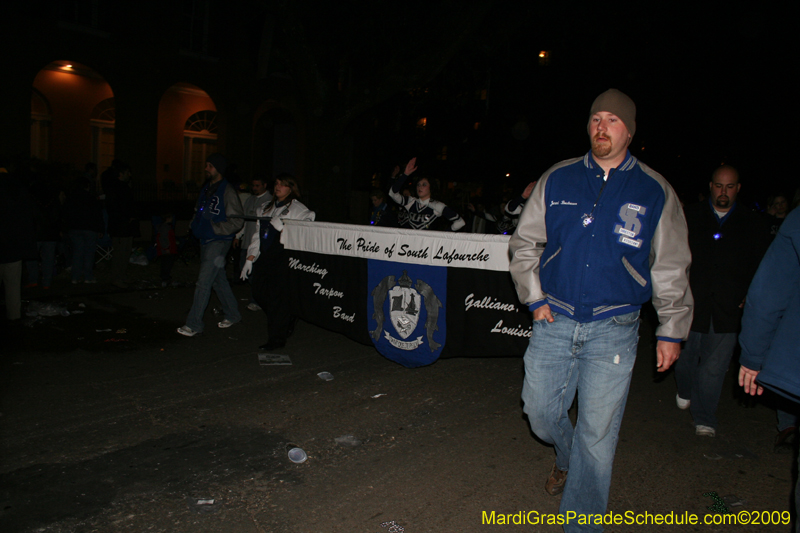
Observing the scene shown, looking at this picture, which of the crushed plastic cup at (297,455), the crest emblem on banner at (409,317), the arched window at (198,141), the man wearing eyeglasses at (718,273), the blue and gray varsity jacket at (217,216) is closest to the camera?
the crushed plastic cup at (297,455)

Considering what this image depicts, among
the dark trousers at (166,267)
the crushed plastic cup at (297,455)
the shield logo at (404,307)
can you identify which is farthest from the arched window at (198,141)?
the crushed plastic cup at (297,455)

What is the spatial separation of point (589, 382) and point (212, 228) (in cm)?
519

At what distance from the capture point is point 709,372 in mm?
4852

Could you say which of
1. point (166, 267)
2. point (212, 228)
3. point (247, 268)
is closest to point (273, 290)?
point (247, 268)

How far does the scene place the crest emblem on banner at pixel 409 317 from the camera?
5.77 metres

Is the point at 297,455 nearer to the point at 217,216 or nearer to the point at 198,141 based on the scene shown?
the point at 217,216

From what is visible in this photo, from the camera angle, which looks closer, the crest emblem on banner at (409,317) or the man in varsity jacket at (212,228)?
the crest emblem on banner at (409,317)

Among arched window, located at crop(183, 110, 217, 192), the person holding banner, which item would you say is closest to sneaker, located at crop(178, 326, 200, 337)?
the person holding banner

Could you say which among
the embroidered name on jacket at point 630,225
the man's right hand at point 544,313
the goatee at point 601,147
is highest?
the goatee at point 601,147

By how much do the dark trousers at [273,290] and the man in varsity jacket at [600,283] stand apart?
4010 mm

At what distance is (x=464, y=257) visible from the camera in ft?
18.6

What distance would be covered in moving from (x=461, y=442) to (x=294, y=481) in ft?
4.38

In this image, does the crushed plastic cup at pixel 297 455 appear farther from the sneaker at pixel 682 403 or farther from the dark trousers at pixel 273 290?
the sneaker at pixel 682 403

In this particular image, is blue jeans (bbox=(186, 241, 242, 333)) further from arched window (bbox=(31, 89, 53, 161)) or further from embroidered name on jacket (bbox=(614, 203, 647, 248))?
arched window (bbox=(31, 89, 53, 161))
